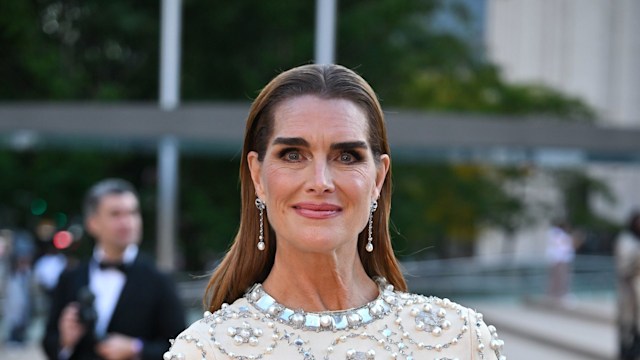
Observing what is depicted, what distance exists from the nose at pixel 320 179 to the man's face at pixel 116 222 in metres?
3.45

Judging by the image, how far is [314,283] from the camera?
2.27 m

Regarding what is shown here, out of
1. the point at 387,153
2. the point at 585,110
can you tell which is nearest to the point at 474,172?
the point at 585,110

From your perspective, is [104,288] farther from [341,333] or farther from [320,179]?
[320,179]

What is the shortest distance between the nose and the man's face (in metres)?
3.45

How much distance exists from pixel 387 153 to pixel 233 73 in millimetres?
19793

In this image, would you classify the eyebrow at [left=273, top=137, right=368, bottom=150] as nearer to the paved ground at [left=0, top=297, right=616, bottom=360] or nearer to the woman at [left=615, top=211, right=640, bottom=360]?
the woman at [left=615, top=211, right=640, bottom=360]

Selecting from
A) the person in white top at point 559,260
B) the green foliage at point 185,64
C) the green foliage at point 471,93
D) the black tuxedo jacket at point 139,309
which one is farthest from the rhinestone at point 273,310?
the green foliage at point 471,93

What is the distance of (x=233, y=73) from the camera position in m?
21.9

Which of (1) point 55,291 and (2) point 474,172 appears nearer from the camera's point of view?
(1) point 55,291

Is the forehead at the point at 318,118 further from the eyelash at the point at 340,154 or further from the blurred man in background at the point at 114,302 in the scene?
the blurred man in background at the point at 114,302

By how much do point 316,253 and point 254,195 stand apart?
0.21 meters

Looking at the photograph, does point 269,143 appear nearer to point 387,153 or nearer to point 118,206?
point 387,153

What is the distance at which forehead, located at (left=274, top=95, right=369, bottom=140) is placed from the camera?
218 cm

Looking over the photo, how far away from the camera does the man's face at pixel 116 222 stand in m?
5.47
